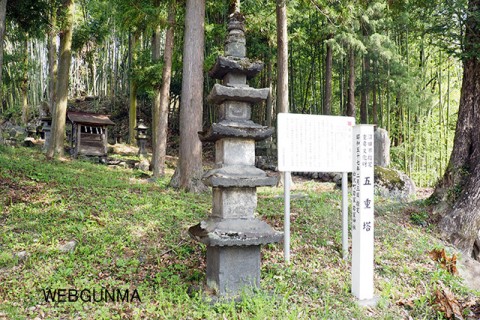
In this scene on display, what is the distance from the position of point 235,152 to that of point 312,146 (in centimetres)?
134

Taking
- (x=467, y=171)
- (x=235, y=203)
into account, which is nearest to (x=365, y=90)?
(x=467, y=171)

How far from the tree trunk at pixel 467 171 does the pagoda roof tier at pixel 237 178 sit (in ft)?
14.6

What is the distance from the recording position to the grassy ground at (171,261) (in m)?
3.79

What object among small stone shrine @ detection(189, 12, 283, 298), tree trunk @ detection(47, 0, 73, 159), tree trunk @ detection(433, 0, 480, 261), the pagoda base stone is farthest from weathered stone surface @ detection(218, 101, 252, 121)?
tree trunk @ detection(47, 0, 73, 159)

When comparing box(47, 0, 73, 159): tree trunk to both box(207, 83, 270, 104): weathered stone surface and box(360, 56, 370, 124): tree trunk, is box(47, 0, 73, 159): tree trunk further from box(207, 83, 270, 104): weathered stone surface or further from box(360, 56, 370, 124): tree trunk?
box(360, 56, 370, 124): tree trunk

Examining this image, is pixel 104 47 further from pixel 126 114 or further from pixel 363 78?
pixel 363 78

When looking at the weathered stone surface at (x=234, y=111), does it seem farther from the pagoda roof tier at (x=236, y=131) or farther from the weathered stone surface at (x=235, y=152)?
the weathered stone surface at (x=235, y=152)

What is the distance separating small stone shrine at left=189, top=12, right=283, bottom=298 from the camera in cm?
398

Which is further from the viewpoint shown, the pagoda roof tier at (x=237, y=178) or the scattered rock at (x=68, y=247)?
the scattered rock at (x=68, y=247)

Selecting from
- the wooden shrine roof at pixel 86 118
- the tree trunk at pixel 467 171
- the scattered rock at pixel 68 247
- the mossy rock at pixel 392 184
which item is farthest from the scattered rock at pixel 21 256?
the wooden shrine roof at pixel 86 118

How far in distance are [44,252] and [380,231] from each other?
210 inches

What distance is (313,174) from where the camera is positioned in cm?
1415

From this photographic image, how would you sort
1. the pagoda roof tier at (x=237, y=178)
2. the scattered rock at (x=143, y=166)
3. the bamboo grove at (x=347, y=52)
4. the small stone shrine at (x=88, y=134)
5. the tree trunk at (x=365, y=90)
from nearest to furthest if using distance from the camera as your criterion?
the pagoda roof tier at (x=237, y=178) < the bamboo grove at (x=347, y=52) < the scattered rock at (x=143, y=166) < the small stone shrine at (x=88, y=134) < the tree trunk at (x=365, y=90)

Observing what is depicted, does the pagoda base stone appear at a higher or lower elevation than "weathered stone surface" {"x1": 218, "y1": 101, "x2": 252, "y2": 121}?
lower
